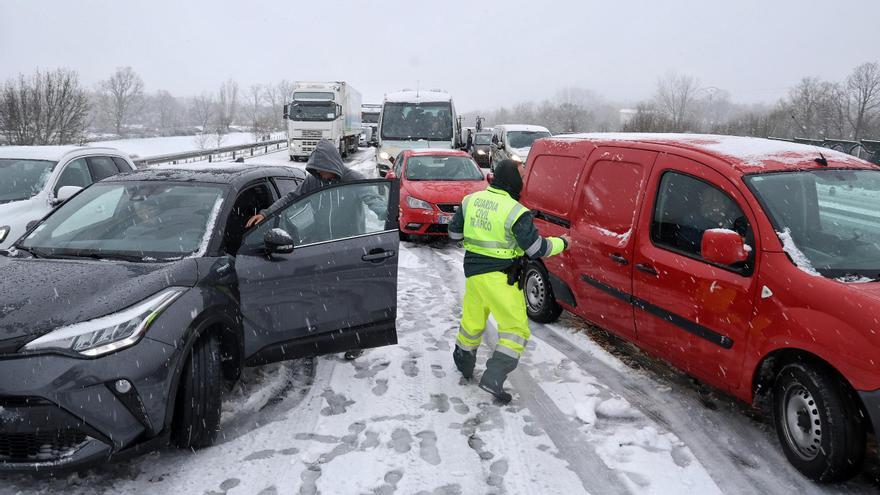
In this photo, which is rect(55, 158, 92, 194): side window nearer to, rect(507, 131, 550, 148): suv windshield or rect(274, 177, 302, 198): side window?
rect(274, 177, 302, 198): side window

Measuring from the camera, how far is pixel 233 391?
4.16 metres

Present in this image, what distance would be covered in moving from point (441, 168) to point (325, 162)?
660 centimetres

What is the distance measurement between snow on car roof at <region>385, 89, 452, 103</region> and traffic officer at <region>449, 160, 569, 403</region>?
576 inches

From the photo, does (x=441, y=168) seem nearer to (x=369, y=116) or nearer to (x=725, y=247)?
(x=725, y=247)

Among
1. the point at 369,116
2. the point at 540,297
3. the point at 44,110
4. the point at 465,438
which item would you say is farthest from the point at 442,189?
the point at 369,116

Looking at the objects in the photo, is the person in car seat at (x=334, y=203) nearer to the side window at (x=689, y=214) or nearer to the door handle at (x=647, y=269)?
the door handle at (x=647, y=269)

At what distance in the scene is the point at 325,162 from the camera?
5.00 meters

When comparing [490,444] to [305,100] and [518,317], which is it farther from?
[305,100]

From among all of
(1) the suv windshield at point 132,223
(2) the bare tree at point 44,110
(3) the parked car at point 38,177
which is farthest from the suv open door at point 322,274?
(2) the bare tree at point 44,110

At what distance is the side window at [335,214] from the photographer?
415 cm

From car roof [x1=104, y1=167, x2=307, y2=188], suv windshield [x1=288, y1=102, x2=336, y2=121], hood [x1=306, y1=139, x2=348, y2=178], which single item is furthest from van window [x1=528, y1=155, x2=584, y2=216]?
suv windshield [x1=288, y1=102, x2=336, y2=121]

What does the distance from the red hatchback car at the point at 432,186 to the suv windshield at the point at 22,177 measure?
15.6ft

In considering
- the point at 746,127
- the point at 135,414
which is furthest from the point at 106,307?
the point at 746,127

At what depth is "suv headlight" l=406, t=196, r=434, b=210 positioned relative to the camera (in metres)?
9.84
